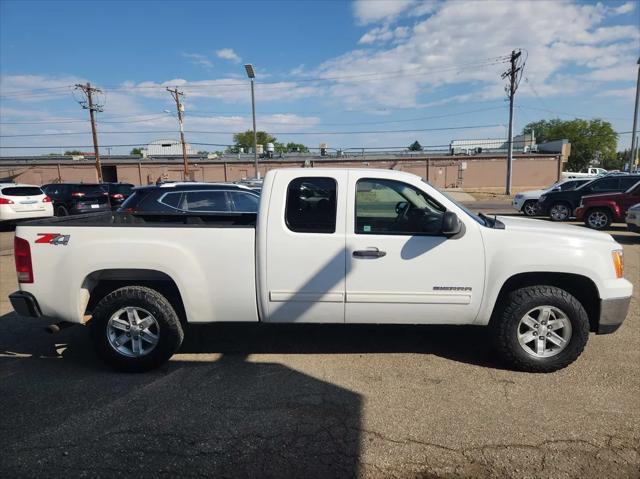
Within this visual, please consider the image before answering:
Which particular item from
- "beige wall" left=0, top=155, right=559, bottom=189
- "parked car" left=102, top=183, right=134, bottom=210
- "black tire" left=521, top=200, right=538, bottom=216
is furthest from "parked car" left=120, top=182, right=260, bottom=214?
"beige wall" left=0, top=155, right=559, bottom=189

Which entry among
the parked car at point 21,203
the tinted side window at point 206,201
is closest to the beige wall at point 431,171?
the parked car at point 21,203

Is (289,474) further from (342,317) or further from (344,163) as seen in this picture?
(344,163)

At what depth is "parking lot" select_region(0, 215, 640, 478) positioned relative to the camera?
2.74 meters

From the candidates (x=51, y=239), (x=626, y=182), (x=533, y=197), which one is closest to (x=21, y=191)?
(x=51, y=239)

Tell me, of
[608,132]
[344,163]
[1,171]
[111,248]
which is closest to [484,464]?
[111,248]

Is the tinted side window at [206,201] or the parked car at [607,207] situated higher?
the tinted side window at [206,201]

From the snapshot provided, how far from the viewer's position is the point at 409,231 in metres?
3.81

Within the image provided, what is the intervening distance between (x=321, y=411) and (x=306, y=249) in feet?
4.30

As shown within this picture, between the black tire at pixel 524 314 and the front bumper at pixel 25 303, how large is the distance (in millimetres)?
4116

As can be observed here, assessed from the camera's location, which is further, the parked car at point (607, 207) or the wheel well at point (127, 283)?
the parked car at point (607, 207)

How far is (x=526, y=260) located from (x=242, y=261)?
2.46 metres

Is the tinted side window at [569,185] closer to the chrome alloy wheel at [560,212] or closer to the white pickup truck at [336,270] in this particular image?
the chrome alloy wheel at [560,212]

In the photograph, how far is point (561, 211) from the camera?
15305 mm

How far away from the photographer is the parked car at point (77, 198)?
17.0 m
